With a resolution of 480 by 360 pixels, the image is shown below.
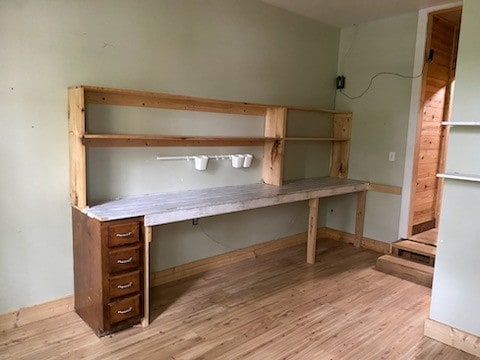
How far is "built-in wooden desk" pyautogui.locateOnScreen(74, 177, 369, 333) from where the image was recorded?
246 cm

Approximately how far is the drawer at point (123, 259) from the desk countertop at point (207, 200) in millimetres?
207

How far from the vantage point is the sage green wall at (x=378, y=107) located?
4.08 meters

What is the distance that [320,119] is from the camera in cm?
453

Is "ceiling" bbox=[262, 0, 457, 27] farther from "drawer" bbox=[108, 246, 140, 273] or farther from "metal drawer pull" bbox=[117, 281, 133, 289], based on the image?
"metal drawer pull" bbox=[117, 281, 133, 289]

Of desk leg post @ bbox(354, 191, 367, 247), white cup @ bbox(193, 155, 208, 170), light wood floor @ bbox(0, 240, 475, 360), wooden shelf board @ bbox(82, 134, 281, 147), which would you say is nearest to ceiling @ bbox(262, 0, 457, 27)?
wooden shelf board @ bbox(82, 134, 281, 147)

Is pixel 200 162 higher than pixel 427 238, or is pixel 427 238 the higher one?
pixel 200 162

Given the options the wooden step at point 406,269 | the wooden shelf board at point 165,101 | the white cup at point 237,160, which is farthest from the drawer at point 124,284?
the wooden step at point 406,269

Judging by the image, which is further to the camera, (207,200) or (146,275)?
(207,200)

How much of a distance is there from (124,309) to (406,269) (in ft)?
8.43

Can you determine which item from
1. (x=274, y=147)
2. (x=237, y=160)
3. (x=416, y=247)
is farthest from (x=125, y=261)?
(x=416, y=247)

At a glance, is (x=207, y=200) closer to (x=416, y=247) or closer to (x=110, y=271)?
(x=110, y=271)

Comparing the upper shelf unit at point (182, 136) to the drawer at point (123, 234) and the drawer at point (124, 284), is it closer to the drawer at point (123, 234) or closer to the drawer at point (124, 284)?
the drawer at point (123, 234)

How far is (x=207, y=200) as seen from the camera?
3.00m

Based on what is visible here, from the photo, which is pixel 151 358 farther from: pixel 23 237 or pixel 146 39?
pixel 146 39
